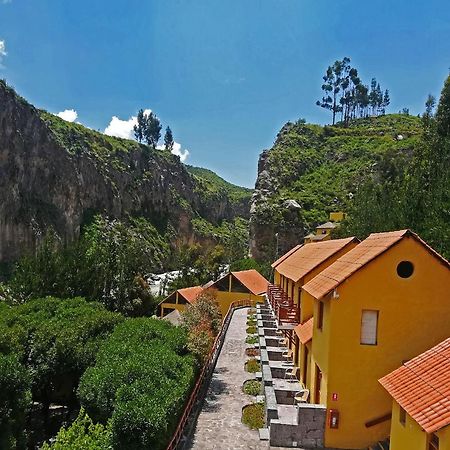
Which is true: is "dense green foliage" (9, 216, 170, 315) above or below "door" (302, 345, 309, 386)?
above

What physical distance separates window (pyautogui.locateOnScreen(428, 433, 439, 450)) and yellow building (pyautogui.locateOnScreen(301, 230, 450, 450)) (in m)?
5.07

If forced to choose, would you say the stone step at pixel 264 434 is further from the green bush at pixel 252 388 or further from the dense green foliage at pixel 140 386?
the green bush at pixel 252 388

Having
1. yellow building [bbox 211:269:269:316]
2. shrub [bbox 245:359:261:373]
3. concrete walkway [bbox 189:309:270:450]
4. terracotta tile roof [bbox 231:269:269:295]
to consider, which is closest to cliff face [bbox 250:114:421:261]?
terracotta tile roof [bbox 231:269:269:295]

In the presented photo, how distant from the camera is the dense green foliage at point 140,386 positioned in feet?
47.9

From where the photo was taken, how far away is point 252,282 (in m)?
57.6

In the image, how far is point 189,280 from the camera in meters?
82.9

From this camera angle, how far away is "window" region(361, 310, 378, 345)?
605 inches

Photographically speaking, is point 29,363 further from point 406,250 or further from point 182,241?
point 182,241

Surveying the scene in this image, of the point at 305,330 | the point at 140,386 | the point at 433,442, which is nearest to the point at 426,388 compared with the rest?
the point at 433,442

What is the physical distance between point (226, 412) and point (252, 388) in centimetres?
317

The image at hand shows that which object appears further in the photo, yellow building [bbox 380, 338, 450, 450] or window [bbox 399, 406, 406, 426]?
window [bbox 399, 406, 406, 426]

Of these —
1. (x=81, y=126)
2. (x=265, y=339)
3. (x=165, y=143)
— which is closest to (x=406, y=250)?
(x=265, y=339)

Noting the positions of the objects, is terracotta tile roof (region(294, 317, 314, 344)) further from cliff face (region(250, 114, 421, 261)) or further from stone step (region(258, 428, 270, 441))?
cliff face (region(250, 114, 421, 261))

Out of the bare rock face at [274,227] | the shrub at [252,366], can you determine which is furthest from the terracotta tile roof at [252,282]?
the bare rock face at [274,227]
